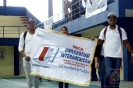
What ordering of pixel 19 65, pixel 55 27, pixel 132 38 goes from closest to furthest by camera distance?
1. pixel 132 38
2. pixel 55 27
3. pixel 19 65

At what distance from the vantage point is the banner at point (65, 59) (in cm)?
610

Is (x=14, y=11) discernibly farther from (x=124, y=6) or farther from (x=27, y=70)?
(x=27, y=70)

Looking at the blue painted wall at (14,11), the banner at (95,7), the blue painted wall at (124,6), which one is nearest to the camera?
the blue painted wall at (124,6)

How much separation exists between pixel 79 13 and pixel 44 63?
404 inches

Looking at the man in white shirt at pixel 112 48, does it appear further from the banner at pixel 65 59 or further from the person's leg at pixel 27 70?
the person's leg at pixel 27 70

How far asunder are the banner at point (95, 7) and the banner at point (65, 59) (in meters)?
6.31

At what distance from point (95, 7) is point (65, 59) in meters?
7.19

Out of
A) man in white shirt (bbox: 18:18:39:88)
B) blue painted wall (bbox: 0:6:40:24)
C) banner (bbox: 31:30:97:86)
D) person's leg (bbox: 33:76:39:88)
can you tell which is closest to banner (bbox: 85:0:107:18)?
banner (bbox: 31:30:97:86)

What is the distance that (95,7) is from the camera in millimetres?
12891

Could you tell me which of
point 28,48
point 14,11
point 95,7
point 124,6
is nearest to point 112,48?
point 28,48

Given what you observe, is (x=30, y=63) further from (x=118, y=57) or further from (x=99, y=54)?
(x=118, y=57)

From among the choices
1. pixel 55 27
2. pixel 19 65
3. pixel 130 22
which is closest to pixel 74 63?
pixel 130 22

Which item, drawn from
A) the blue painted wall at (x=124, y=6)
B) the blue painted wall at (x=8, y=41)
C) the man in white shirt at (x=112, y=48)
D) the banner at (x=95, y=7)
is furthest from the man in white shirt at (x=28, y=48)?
the blue painted wall at (x=8, y=41)

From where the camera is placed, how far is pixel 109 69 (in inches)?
205
